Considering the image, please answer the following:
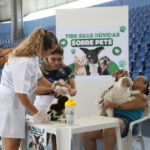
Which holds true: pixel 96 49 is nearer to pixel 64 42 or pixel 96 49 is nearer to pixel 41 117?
pixel 64 42

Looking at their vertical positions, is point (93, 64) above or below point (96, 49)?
below

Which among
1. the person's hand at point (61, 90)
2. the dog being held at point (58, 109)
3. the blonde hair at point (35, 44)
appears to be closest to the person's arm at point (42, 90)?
the person's hand at point (61, 90)

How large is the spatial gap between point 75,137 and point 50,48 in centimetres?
86

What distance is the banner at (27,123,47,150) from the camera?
1.58 metres

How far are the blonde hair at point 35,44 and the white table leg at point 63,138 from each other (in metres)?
0.46

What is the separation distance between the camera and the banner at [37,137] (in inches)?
62.3

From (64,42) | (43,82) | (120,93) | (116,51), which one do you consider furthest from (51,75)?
(116,51)

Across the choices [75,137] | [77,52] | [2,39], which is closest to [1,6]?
[2,39]

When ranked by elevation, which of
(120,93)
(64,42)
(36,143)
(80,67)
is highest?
(64,42)

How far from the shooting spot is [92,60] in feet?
10.3

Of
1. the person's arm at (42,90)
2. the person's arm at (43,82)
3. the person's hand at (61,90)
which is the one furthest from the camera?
the person's arm at (42,90)

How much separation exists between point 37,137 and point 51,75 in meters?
0.76

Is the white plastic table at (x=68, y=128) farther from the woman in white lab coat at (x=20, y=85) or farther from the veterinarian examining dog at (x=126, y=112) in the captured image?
the veterinarian examining dog at (x=126, y=112)

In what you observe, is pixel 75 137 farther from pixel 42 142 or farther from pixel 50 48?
pixel 50 48
